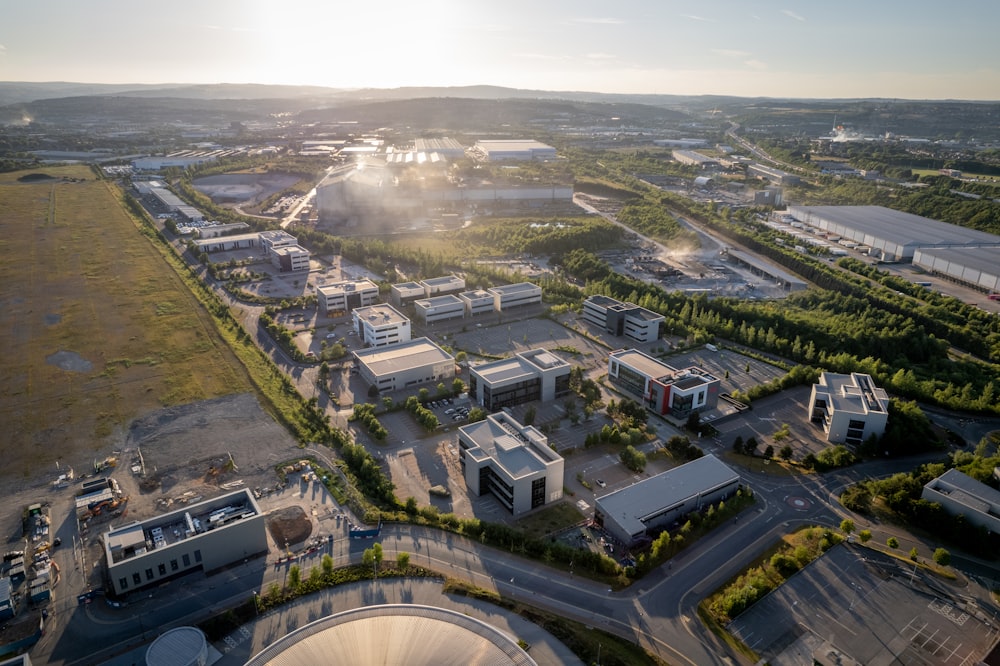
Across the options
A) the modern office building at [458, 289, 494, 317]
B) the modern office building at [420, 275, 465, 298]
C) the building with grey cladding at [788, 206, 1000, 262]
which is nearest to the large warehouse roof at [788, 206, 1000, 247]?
the building with grey cladding at [788, 206, 1000, 262]

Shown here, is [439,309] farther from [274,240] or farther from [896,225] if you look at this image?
Answer: [896,225]

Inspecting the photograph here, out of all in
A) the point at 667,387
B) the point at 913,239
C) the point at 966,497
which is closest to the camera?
the point at 966,497

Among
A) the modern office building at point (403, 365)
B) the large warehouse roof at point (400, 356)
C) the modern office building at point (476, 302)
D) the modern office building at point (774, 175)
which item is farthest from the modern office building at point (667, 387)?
the modern office building at point (774, 175)

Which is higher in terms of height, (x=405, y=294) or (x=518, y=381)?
(x=405, y=294)

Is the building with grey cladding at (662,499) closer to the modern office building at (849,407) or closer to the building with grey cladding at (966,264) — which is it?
the modern office building at (849,407)

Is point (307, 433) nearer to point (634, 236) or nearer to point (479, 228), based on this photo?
point (479, 228)

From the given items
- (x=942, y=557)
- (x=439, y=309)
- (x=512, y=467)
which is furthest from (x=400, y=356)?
(x=942, y=557)
